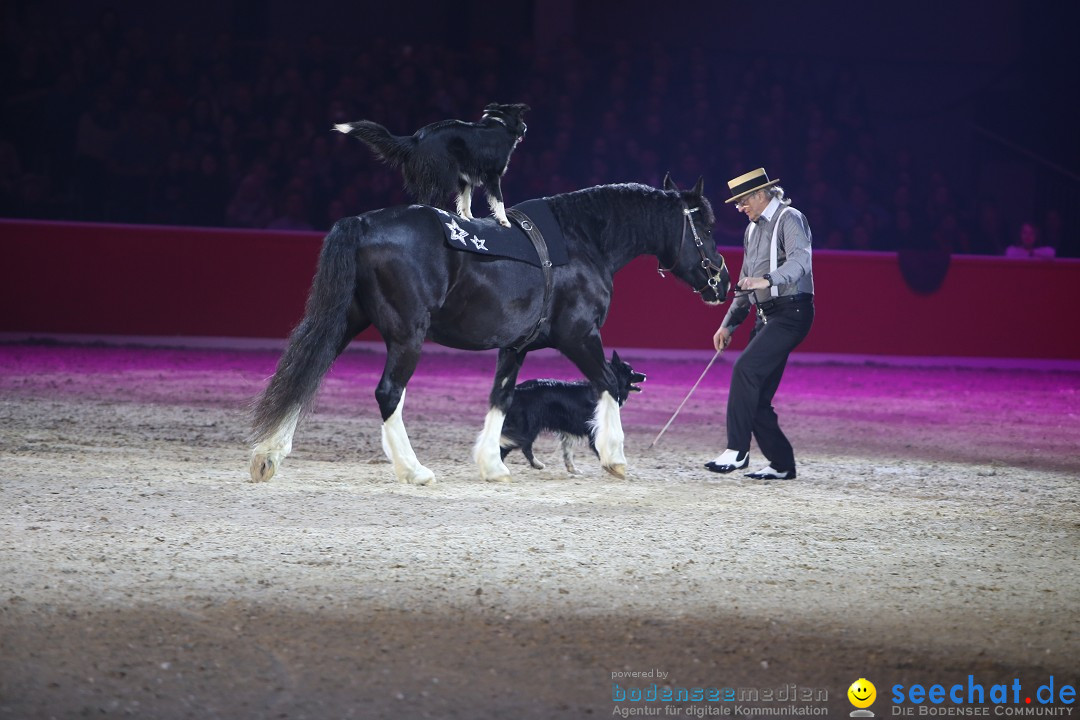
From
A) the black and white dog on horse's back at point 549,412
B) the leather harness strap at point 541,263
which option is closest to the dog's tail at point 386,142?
the leather harness strap at point 541,263

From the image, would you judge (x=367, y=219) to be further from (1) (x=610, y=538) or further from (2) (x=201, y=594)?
(2) (x=201, y=594)

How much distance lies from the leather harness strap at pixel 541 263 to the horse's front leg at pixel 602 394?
23cm

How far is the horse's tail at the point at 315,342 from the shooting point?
6699 millimetres

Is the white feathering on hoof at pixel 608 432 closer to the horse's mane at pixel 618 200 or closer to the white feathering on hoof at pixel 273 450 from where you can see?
the horse's mane at pixel 618 200

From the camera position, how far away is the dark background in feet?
51.3

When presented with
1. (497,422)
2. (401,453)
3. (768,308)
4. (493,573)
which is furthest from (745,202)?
(493,573)

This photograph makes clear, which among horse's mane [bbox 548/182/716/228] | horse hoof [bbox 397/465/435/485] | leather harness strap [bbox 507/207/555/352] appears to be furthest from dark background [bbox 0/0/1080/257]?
horse hoof [bbox 397/465/435/485]

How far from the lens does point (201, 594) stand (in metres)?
4.74

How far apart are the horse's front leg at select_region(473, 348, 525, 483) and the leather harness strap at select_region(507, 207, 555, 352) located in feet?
0.62

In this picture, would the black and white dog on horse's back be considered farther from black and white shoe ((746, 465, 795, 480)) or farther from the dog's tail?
the dog's tail

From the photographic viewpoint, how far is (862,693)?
3.92 m

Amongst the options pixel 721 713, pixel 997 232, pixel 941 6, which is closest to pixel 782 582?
pixel 721 713

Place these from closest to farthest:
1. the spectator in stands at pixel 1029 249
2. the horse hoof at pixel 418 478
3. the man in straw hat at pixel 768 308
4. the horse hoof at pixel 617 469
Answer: the horse hoof at pixel 418 478, the horse hoof at pixel 617 469, the man in straw hat at pixel 768 308, the spectator in stands at pixel 1029 249

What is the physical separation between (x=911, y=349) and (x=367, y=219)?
10709mm
